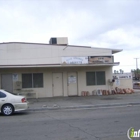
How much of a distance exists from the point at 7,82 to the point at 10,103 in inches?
406

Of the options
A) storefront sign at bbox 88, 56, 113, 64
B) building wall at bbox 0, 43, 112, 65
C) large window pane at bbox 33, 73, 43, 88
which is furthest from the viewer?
storefront sign at bbox 88, 56, 113, 64

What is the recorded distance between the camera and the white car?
1413 cm

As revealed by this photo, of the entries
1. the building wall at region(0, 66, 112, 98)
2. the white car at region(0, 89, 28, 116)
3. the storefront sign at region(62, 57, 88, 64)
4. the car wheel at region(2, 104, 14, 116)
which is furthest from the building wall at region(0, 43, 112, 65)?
the car wheel at region(2, 104, 14, 116)

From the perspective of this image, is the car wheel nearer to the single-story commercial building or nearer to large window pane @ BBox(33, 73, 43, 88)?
the single-story commercial building

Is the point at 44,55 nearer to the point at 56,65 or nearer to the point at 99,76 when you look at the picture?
the point at 56,65

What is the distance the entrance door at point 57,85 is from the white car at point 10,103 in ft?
34.5

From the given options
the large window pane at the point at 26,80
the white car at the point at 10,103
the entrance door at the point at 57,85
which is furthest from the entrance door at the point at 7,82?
the white car at the point at 10,103

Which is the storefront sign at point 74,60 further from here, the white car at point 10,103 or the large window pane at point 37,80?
the white car at point 10,103

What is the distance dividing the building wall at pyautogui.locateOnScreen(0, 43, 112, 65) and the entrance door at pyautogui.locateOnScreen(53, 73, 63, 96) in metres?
1.39

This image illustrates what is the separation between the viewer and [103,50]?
25.6m

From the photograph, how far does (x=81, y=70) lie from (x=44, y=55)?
151 inches

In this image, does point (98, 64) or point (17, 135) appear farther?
point (98, 64)

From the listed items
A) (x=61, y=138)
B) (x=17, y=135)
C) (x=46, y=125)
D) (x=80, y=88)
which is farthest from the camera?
(x=80, y=88)

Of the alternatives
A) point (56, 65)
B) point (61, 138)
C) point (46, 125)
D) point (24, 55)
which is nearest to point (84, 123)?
point (46, 125)
